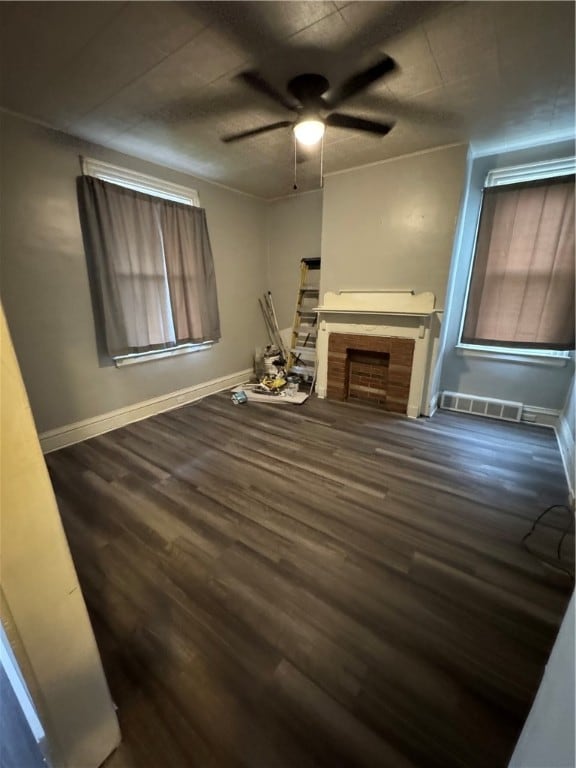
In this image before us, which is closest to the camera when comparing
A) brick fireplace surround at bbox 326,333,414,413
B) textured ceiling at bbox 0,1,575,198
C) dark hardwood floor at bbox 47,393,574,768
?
dark hardwood floor at bbox 47,393,574,768

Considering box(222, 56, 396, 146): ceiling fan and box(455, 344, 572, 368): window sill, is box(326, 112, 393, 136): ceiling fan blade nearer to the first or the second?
box(222, 56, 396, 146): ceiling fan

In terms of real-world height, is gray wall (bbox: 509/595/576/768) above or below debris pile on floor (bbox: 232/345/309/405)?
above

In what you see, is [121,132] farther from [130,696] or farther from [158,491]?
[130,696]

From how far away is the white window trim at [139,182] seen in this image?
264cm

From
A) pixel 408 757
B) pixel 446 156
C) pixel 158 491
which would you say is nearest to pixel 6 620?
pixel 408 757

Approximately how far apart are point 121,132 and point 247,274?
6.80 ft

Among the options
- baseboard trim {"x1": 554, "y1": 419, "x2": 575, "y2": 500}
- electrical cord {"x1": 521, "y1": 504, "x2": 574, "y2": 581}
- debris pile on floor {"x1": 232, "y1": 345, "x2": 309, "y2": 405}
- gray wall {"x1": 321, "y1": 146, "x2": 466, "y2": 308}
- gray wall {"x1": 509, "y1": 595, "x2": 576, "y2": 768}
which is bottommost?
electrical cord {"x1": 521, "y1": 504, "x2": 574, "y2": 581}

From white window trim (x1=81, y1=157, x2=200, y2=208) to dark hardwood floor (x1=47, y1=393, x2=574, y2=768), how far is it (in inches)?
96.7

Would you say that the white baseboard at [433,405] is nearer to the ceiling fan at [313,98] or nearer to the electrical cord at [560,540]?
the electrical cord at [560,540]

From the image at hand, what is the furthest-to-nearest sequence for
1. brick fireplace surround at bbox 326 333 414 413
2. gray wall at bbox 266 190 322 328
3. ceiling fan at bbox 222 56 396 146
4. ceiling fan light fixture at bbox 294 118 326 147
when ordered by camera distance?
1. gray wall at bbox 266 190 322 328
2. brick fireplace surround at bbox 326 333 414 413
3. ceiling fan light fixture at bbox 294 118 326 147
4. ceiling fan at bbox 222 56 396 146

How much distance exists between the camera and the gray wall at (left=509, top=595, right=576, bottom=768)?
0.53 meters

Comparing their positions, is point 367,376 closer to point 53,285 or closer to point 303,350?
point 303,350

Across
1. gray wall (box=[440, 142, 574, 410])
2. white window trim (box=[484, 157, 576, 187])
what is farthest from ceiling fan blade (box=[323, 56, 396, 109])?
white window trim (box=[484, 157, 576, 187])

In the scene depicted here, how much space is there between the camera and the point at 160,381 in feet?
11.3
